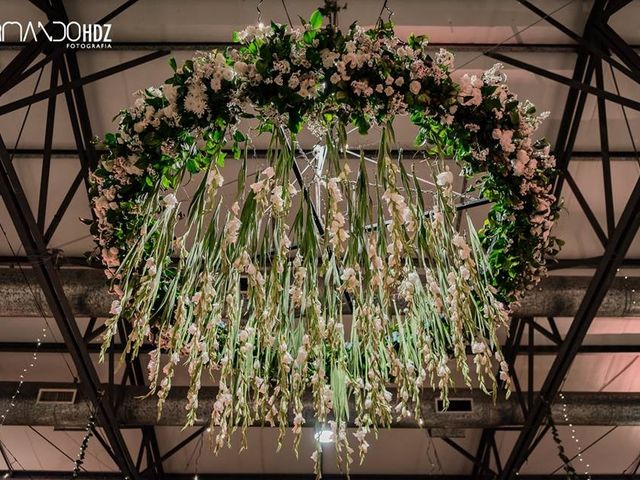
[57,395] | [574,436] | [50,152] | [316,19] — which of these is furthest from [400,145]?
[574,436]

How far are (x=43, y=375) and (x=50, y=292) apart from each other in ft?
13.9

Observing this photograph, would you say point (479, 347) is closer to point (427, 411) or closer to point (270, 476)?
point (427, 411)

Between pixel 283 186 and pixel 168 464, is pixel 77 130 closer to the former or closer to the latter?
pixel 283 186

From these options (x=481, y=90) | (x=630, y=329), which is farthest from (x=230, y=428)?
(x=630, y=329)

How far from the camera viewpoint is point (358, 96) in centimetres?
273

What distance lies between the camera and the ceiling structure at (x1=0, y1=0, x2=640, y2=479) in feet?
19.0

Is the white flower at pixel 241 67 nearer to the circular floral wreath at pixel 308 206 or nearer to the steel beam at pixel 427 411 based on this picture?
the circular floral wreath at pixel 308 206

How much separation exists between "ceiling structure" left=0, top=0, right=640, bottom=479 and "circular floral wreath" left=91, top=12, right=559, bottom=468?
1.80 m

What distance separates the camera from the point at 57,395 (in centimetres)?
845

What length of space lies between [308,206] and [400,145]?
138 inches

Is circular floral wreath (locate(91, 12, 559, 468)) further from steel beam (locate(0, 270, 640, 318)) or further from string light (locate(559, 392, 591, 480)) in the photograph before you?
string light (locate(559, 392, 591, 480))

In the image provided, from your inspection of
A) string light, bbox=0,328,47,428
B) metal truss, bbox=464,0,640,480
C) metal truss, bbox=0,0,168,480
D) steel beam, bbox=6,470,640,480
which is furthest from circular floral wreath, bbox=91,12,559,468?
steel beam, bbox=6,470,640,480

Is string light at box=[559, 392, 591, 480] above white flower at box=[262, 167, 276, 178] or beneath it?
above

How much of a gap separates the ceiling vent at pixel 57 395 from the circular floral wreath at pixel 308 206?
6.01 m
